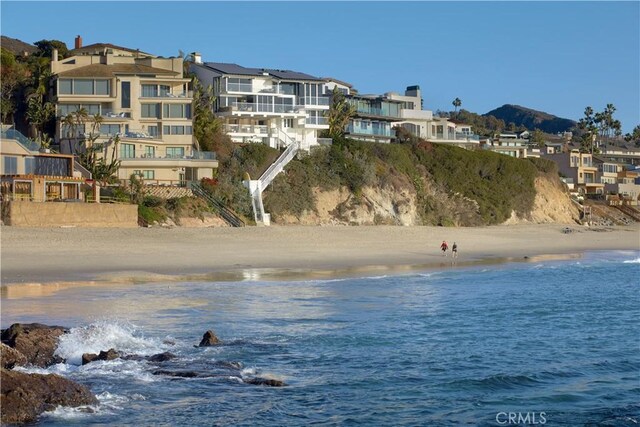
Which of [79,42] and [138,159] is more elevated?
[79,42]

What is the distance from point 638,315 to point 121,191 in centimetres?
2741

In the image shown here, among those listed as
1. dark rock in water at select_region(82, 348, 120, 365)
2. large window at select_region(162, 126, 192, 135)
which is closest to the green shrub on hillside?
large window at select_region(162, 126, 192, 135)

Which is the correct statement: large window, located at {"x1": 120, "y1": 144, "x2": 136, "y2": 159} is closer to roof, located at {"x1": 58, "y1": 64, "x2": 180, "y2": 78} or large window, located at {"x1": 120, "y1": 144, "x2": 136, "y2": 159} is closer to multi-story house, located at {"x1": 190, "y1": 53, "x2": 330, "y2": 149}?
roof, located at {"x1": 58, "y1": 64, "x2": 180, "y2": 78}

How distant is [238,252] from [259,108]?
2321 centimetres

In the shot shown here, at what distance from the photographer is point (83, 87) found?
54.3m

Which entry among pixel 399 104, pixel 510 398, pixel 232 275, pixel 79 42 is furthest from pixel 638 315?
pixel 79 42

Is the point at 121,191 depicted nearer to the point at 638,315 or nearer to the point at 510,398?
the point at 638,315

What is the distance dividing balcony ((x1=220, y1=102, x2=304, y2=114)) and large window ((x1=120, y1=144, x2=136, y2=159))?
10528 mm

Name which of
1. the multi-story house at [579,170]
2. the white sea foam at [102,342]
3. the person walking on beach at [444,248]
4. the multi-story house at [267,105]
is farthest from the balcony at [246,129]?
the multi-story house at [579,170]

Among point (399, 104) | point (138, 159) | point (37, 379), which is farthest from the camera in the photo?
point (399, 104)

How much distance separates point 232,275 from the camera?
108ft

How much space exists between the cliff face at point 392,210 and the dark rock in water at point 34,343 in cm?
3450

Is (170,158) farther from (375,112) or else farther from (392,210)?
(375,112)

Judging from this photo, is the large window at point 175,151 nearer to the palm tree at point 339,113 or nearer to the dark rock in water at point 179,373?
the palm tree at point 339,113
